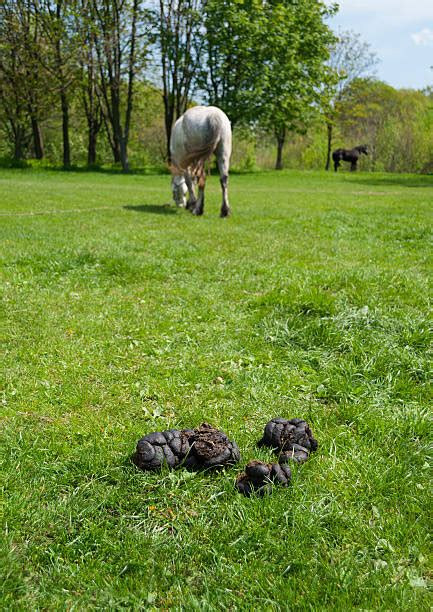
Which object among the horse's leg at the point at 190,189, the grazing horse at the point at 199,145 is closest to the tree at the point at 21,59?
the grazing horse at the point at 199,145

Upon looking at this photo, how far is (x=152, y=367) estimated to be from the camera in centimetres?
448

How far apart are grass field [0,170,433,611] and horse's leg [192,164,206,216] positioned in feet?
19.4

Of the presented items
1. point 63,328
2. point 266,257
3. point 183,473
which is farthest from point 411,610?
point 266,257

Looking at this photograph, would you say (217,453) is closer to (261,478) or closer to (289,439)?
(261,478)

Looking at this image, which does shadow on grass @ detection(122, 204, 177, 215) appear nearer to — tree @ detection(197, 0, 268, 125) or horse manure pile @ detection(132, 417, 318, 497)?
horse manure pile @ detection(132, 417, 318, 497)

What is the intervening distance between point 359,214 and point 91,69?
29.3 m

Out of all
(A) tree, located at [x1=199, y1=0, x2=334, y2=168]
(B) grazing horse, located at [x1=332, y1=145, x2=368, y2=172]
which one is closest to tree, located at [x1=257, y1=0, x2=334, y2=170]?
(A) tree, located at [x1=199, y1=0, x2=334, y2=168]

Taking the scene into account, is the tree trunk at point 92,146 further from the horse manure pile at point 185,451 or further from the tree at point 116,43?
the horse manure pile at point 185,451

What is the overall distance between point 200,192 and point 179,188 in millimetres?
1660

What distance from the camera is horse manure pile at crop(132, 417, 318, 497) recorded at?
9.30ft

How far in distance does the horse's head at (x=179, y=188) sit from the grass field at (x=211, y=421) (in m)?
7.48

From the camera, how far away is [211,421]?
3637mm

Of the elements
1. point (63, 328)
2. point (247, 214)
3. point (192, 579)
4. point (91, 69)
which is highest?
point (91, 69)

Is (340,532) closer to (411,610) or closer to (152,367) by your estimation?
(411,610)
